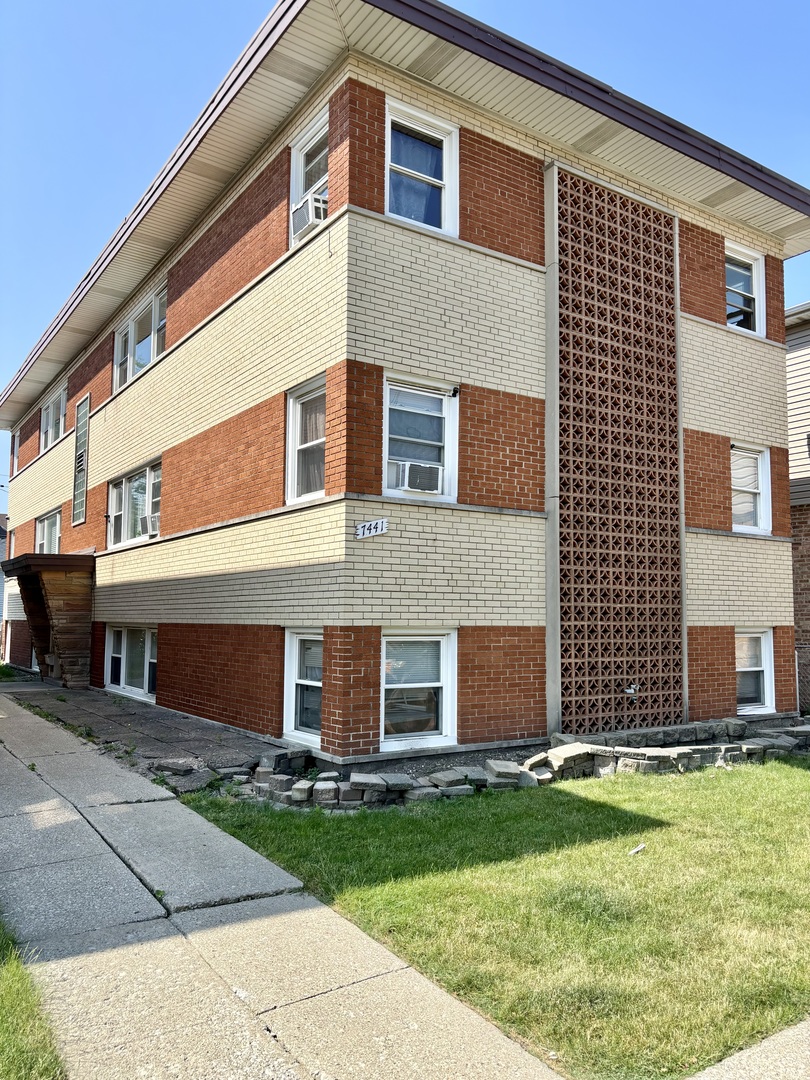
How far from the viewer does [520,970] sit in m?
4.09

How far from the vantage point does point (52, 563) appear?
1728 centimetres

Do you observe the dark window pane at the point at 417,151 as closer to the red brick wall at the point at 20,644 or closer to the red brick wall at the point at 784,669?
the red brick wall at the point at 784,669

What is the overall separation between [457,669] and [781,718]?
6.32 metres

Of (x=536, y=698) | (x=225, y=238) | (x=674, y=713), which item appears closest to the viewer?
(x=536, y=698)

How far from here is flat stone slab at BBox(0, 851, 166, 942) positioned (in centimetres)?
462

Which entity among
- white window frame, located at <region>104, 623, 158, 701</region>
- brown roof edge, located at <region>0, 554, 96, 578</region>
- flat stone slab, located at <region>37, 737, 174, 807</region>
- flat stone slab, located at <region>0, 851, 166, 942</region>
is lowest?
flat stone slab, located at <region>0, 851, 166, 942</region>

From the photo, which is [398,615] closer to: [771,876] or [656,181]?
[771,876]

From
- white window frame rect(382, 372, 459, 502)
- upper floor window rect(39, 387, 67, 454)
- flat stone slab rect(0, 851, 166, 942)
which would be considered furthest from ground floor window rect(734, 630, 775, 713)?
upper floor window rect(39, 387, 67, 454)

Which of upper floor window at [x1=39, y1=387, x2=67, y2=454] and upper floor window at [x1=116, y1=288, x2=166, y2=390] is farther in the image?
upper floor window at [x1=39, y1=387, x2=67, y2=454]

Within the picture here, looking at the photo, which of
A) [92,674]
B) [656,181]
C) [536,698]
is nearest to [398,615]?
[536,698]

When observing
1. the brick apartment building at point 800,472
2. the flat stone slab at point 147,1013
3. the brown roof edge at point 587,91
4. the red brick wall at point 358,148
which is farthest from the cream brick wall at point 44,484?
the flat stone slab at point 147,1013

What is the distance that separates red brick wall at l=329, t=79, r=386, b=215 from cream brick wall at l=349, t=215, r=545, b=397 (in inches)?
12.9

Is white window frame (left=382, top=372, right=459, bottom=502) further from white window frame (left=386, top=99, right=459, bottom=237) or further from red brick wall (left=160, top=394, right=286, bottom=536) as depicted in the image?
white window frame (left=386, top=99, right=459, bottom=237)

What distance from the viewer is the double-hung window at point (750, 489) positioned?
1305 cm
